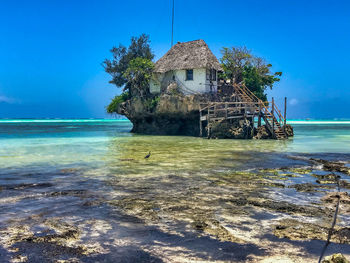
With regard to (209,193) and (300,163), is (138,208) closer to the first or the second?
(209,193)

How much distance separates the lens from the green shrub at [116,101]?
37.6 m

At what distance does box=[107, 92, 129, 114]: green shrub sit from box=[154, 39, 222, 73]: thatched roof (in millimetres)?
6350

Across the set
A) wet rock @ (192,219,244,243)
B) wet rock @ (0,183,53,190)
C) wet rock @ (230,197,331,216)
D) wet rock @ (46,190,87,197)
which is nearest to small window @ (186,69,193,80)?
wet rock @ (0,183,53,190)

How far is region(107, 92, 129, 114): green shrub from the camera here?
37625 mm

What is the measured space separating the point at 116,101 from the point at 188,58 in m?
11.4

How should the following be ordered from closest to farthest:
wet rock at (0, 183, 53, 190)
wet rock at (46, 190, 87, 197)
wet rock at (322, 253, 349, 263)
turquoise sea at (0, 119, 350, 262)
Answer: wet rock at (322, 253, 349, 263) < turquoise sea at (0, 119, 350, 262) < wet rock at (46, 190, 87, 197) < wet rock at (0, 183, 53, 190)

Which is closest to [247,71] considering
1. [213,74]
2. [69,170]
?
[213,74]

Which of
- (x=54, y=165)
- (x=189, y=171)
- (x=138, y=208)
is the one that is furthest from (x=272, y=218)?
(x=54, y=165)

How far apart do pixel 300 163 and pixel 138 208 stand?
903cm

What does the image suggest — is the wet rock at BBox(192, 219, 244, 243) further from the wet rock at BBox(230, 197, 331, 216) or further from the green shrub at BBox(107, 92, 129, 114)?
the green shrub at BBox(107, 92, 129, 114)

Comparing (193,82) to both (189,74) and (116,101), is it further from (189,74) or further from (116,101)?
(116,101)

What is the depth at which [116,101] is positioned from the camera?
38.0 m

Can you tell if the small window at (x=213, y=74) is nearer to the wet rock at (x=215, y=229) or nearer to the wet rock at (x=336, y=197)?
the wet rock at (x=336, y=197)

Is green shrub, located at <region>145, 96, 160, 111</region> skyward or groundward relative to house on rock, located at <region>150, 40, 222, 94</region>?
groundward
